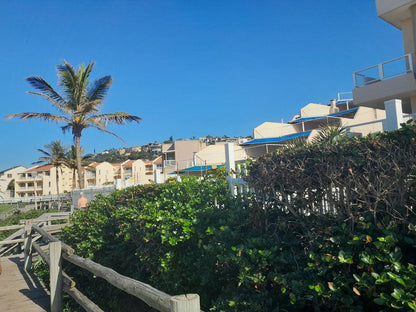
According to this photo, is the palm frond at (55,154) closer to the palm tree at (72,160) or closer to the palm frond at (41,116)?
the palm tree at (72,160)

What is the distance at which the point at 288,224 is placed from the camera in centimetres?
326

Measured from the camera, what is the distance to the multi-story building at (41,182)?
2948 inches

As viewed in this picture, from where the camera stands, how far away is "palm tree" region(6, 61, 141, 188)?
57.0 ft

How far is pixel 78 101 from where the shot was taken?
18016 millimetres

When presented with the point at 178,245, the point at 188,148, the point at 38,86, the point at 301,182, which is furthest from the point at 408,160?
the point at 188,148

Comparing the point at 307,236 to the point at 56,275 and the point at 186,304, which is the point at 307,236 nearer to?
the point at 186,304

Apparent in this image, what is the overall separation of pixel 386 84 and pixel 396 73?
1.89 feet

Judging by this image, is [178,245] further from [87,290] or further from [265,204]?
[87,290]

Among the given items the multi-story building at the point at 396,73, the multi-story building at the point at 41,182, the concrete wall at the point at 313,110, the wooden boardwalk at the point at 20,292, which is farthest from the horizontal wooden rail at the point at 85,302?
the multi-story building at the point at 41,182

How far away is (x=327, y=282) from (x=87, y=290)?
219 inches

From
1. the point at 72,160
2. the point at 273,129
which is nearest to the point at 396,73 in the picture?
the point at 273,129

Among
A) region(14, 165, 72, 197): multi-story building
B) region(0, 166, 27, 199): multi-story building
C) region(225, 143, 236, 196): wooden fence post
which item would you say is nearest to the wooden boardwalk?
region(225, 143, 236, 196): wooden fence post

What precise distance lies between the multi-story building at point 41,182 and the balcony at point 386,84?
71730 millimetres

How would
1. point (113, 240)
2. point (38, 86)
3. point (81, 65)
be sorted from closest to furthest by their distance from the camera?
1. point (113, 240)
2. point (38, 86)
3. point (81, 65)
